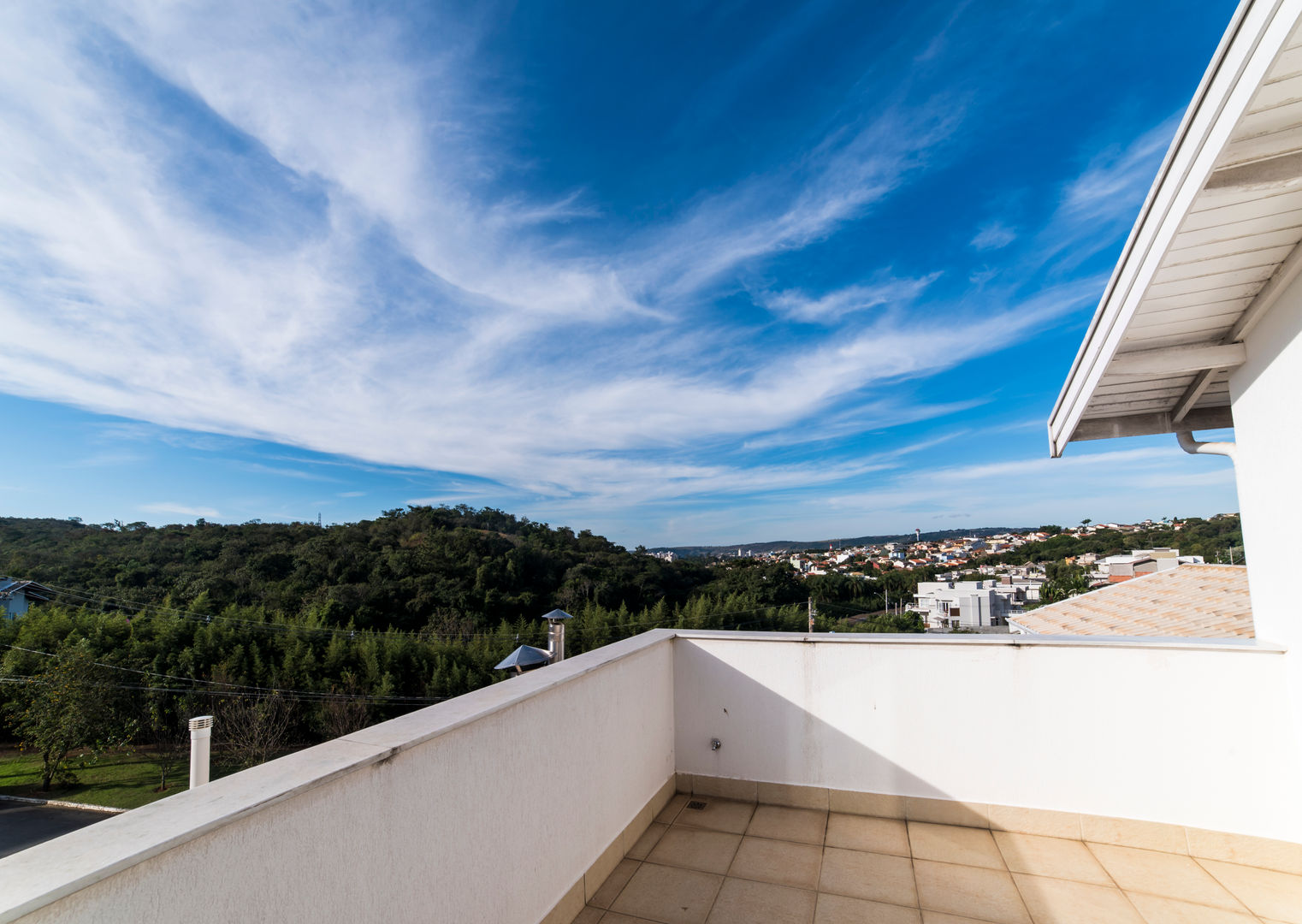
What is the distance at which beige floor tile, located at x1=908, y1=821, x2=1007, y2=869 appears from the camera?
7.59 ft

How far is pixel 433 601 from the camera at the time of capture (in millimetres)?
29031

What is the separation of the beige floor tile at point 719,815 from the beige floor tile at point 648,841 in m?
0.10

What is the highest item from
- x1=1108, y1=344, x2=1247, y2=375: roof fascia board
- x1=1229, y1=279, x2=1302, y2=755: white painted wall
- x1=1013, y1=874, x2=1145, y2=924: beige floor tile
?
x1=1108, y1=344, x2=1247, y2=375: roof fascia board

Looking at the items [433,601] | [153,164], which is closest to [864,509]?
[433,601]

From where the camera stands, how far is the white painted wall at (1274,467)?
82.0 inches

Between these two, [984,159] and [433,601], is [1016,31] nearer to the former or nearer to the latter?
[984,159]

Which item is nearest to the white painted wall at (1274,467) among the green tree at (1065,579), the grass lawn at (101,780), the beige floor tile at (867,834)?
the beige floor tile at (867,834)

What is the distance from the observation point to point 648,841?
8.23ft

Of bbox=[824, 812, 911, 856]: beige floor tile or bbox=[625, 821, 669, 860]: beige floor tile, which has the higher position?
bbox=[625, 821, 669, 860]: beige floor tile

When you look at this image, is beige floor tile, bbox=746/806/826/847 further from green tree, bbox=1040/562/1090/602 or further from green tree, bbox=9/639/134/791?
green tree, bbox=9/639/134/791

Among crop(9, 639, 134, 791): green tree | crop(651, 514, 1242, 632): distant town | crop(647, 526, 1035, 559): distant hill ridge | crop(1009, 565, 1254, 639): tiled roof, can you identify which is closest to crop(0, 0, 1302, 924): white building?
crop(1009, 565, 1254, 639): tiled roof

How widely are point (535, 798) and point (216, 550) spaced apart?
34860mm

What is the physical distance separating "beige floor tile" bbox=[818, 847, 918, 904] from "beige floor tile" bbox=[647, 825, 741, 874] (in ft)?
1.26

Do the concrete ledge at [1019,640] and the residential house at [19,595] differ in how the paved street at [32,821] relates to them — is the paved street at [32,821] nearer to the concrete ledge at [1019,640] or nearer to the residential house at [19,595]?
the residential house at [19,595]
